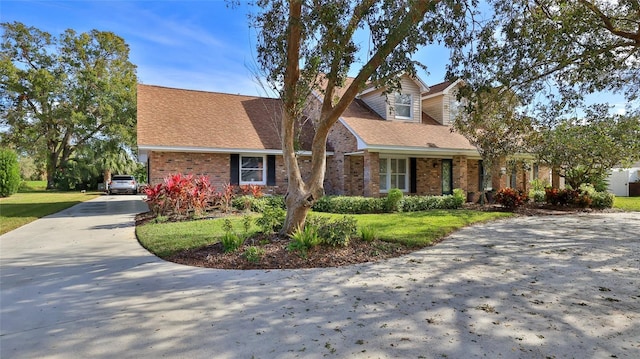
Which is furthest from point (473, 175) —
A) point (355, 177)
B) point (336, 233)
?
point (336, 233)

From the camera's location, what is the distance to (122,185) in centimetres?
2939

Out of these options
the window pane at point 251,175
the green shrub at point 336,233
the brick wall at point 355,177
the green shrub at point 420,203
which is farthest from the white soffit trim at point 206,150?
the green shrub at point 336,233

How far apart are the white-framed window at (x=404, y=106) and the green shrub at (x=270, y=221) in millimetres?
13156

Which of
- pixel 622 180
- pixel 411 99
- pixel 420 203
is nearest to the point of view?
pixel 420 203

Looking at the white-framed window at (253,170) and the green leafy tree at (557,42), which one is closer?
the green leafy tree at (557,42)

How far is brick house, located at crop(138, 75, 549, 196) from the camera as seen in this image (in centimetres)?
1598

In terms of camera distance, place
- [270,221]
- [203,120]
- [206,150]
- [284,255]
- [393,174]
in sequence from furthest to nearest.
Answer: [393,174]
[203,120]
[206,150]
[270,221]
[284,255]

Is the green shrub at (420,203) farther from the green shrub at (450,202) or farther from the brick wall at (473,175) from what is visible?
the brick wall at (473,175)

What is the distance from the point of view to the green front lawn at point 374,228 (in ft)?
26.0

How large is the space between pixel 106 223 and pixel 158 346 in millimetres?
9905

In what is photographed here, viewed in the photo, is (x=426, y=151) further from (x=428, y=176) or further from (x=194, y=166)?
(x=194, y=166)

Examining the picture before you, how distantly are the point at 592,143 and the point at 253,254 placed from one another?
14.2m

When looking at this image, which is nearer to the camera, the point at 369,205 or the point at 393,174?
the point at 369,205

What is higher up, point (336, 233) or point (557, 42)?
point (557, 42)
